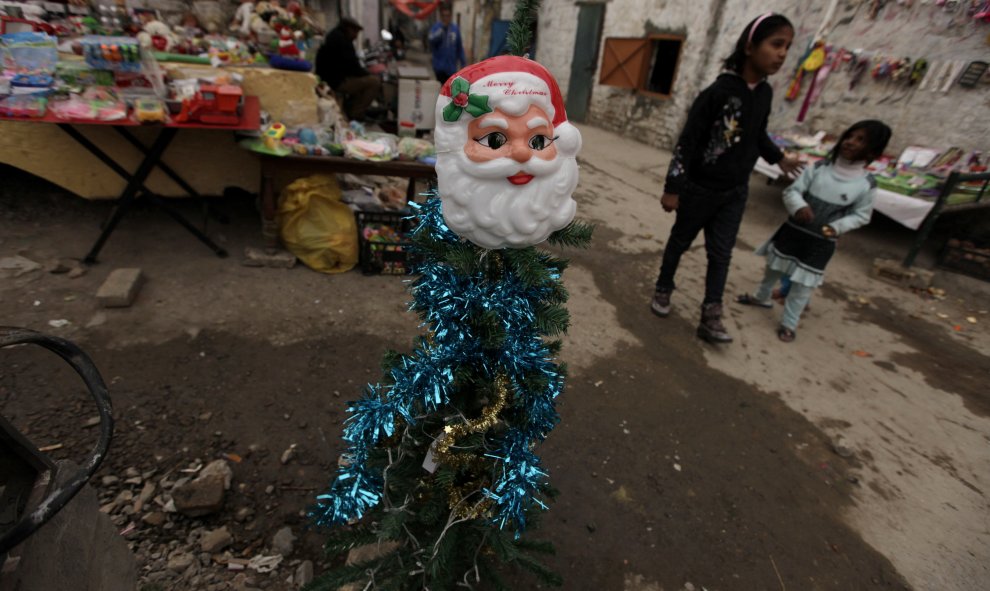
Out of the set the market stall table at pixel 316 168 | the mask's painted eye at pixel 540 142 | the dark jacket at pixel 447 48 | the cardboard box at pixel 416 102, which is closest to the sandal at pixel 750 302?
the market stall table at pixel 316 168

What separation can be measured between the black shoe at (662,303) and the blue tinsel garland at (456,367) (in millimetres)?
2560

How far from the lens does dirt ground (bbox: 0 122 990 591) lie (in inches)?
82.6

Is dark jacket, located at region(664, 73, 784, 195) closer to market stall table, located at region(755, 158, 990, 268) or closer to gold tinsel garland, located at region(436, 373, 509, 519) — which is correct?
market stall table, located at region(755, 158, 990, 268)

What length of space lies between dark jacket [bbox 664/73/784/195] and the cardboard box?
428cm

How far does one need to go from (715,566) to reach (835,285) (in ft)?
12.2

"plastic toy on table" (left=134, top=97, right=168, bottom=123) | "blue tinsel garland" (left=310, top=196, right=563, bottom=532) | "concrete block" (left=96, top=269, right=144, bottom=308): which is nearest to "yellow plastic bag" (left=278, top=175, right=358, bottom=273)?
"plastic toy on table" (left=134, top=97, right=168, bottom=123)

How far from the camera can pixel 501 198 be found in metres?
1.16

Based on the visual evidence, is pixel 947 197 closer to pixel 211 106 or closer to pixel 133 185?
pixel 211 106

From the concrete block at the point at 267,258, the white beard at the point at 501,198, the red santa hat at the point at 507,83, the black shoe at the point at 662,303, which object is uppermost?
the red santa hat at the point at 507,83

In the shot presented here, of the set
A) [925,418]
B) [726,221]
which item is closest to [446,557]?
[726,221]

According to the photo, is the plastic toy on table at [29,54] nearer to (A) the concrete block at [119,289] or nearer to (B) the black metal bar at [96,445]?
(A) the concrete block at [119,289]

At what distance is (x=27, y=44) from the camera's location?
3180mm

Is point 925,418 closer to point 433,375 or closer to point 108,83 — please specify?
point 433,375

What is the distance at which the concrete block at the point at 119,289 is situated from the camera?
9.74 ft
